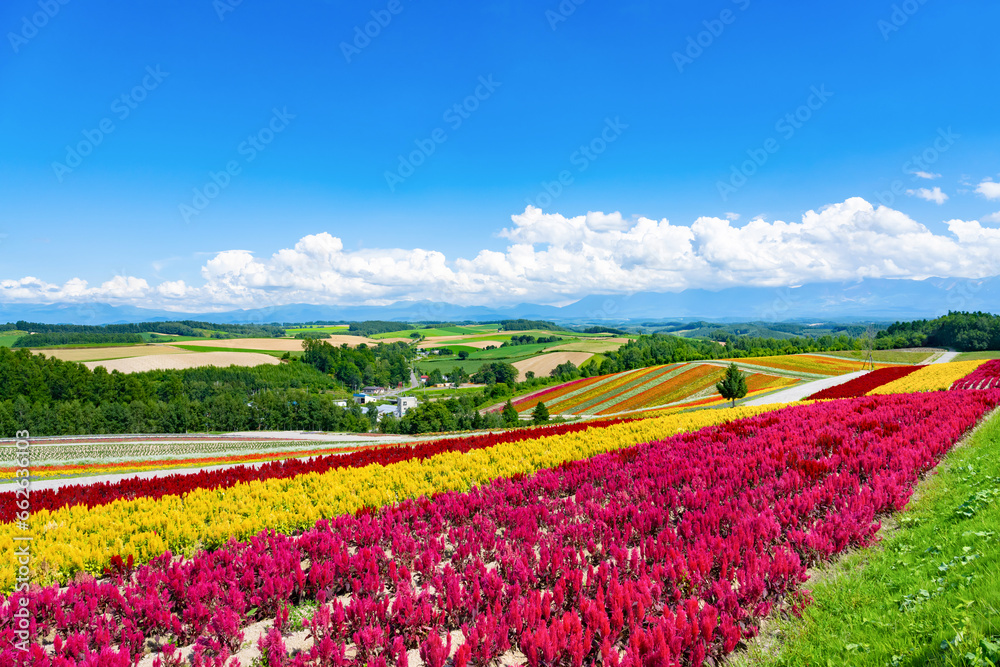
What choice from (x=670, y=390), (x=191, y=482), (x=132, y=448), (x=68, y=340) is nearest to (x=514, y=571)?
(x=191, y=482)

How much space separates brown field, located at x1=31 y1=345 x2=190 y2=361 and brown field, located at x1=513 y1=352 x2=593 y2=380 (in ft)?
290

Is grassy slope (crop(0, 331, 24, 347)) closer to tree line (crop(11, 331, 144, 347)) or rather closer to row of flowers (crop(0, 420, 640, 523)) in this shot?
tree line (crop(11, 331, 144, 347))

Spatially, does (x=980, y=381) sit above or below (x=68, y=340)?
below

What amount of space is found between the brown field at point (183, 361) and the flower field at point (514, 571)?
107m

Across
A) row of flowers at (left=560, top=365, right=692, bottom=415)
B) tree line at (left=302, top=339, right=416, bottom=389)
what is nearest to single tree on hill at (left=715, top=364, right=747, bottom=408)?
row of flowers at (left=560, top=365, right=692, bottom=415)

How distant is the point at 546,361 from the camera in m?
115

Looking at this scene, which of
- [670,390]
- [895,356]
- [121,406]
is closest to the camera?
[670,390]

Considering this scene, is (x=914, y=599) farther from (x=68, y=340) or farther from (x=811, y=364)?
(x=68, y=340)

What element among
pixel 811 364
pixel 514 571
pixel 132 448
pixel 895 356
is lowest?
pixel 132 448

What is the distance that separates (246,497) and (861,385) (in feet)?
132

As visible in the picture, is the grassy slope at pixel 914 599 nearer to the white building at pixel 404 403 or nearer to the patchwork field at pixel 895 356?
the patchwork field at pixel 895 356

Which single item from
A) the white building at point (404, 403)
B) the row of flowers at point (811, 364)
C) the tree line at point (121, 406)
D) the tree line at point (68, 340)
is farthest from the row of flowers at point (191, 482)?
the tree line at point (68, 340)

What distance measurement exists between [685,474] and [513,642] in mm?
5580

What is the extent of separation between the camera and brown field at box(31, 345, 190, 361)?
331 feet
